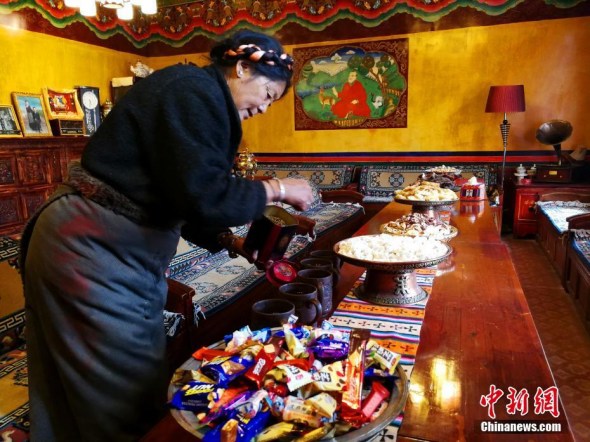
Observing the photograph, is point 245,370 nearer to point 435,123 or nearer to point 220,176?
point 220,176

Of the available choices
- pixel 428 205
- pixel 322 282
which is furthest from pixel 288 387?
pixel 428 205

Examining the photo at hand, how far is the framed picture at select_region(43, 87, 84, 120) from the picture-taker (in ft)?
16.6

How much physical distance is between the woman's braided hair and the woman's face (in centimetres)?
2

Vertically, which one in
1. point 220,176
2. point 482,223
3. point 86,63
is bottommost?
point 482,223

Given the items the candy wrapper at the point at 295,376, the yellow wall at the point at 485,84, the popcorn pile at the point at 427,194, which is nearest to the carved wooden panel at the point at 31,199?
the yellow wall at the point at 485,84

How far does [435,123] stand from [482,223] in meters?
3.29

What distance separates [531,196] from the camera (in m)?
A: 4.91

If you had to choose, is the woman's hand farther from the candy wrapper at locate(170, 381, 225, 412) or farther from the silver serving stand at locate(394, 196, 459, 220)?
the silver serving stand at locate(394, 196, 459, 220)

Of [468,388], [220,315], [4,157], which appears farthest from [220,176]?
[4,157]

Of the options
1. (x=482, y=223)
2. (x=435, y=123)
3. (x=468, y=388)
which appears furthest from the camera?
(x=435, y=123)

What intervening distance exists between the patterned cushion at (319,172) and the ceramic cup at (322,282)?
448 cm

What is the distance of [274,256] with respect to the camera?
1196 mm

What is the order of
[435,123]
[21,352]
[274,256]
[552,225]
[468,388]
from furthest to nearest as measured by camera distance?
[435,123], [552,225], [21,352], [274,256], [468,388]

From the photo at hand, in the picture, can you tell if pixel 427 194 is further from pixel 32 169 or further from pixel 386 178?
pixel 32 169
